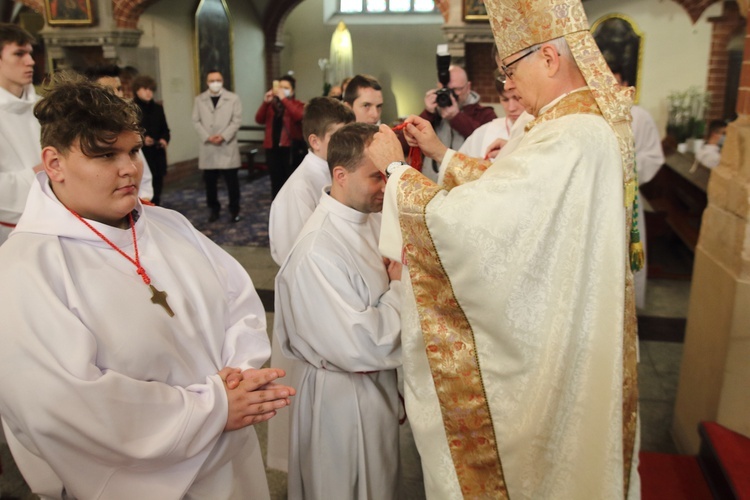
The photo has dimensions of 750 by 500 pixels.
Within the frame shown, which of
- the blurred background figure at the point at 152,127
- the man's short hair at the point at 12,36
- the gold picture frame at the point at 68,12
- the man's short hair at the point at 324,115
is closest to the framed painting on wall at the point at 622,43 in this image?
the blurred background figure at the point at 152,127

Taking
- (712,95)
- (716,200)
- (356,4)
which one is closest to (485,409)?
(716,200)

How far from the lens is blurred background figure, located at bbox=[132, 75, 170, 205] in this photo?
714 centimetres

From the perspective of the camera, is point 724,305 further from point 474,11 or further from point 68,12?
point 68,12

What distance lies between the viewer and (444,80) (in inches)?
173

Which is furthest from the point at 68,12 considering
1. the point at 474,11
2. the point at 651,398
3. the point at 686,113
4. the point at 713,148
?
the point at 651,398

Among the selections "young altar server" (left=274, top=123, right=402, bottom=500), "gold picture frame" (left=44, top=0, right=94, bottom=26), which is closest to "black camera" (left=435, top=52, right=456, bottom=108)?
"young altar server" (left=274, top=123, right=402, bottom=500)

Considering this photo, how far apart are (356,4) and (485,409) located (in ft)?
45.2

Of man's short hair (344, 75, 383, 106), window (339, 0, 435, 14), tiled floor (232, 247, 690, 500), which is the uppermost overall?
window (339, 0, 435, 14)

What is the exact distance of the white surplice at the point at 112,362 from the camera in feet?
4.17

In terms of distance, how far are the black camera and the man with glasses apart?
2.38 metres

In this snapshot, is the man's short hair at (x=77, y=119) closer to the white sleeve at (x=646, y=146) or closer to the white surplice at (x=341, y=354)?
the white surplice at (x=341, y=354)

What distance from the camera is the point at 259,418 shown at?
1.56 meters

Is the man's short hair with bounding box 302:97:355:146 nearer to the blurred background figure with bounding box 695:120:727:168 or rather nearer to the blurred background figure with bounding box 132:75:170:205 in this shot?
the blurred background figure with bounding box 132:75:170:205

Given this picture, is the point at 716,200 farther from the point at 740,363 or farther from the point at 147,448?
the point at 147,448
